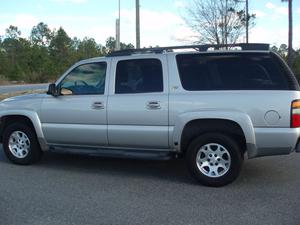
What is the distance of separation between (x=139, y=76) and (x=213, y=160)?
5.40ft

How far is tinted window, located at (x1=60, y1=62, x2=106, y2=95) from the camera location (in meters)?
6.99

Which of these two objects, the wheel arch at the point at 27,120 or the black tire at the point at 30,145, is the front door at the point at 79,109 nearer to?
the wheel arch at the point at 27,120

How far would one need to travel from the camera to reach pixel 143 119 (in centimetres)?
651

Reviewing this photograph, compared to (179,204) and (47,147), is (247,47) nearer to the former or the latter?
(179,204)

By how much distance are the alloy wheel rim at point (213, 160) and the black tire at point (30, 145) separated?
9.48ft

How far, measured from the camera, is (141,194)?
5.87m

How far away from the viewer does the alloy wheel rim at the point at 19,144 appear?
302 inches

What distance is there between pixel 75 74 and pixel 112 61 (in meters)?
0.71

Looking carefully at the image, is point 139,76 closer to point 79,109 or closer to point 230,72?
point 79,109

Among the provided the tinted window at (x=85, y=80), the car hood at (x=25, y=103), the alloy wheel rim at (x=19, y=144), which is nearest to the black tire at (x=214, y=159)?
the tinted window at (x=85, y=80)

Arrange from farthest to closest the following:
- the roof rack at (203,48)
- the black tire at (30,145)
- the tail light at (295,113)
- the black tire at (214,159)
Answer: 1. the black tire at (30,145)
2. the roof rack at (203,48)
3. the black tire at (214,159)
4. the tail light at (295,113)

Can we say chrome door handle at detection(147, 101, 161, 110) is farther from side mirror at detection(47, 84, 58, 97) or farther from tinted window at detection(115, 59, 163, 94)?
side mirror at detection(47, 84, 58, 97)

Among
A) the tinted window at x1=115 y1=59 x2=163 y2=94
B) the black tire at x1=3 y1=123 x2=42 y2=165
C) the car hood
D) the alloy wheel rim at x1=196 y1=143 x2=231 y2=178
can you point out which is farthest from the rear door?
the black tire at x1=3 y1=123 x2=42 y2=165

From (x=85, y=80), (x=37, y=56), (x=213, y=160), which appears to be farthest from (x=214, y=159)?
(x=37, y=56)
